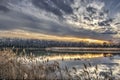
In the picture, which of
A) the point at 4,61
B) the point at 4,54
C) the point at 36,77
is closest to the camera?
the point at 36,77

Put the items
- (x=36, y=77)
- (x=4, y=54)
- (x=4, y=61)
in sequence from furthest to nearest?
1. (x=4, y=54)
2. (x=4, y=61)
3. (x=36, y=77)

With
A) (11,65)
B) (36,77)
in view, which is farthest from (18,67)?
(36,77)

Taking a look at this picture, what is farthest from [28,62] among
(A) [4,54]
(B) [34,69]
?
(B) [34,69]

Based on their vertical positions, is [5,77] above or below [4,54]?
below

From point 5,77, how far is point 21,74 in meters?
1.38

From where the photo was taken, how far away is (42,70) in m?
19.3

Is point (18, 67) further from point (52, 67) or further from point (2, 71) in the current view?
point (52, 67)

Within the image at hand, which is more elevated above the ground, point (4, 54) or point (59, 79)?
point (4, 54)

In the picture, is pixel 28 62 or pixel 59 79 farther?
pixel 28 62

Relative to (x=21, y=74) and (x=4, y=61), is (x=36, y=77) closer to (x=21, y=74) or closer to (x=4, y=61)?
(x=21, y=74)

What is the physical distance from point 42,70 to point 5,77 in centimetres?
306

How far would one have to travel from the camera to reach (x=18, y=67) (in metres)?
19.8

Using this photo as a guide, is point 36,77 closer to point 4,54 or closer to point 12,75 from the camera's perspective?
point 12,75

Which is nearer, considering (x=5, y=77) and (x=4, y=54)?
(x=5, y=77)
